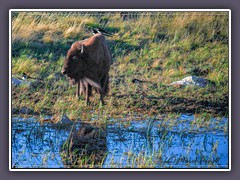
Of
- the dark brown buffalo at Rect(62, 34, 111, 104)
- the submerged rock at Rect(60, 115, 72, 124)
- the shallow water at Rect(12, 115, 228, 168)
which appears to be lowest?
the shallow water at Rect(12, 115, 228, 168)

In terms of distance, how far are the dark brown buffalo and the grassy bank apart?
0.33 ft

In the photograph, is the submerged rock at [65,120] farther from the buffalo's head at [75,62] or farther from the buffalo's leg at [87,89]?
the buffalo's head at [75,62]

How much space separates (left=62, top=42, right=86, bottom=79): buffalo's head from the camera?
1759cm

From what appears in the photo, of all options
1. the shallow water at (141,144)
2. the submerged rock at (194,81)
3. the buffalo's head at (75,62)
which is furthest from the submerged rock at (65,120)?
the submerged rock at (194,81)

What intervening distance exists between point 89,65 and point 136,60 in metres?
0.65

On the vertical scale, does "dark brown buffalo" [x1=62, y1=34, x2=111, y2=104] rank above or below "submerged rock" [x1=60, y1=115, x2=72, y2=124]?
above

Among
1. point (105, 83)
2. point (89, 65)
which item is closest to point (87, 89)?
point (105, 83)

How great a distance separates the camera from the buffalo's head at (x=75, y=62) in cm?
1759

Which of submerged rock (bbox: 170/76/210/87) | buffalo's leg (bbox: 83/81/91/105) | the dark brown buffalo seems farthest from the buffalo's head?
submerged rock (bbox: 170/76/210/87)

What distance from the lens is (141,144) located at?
17.0 m

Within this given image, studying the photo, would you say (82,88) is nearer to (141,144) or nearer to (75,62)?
(75,62)

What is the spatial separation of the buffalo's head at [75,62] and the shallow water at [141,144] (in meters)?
0.83

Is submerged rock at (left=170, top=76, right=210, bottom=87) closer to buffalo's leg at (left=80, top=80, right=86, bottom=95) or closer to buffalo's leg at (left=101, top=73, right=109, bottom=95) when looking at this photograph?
buffalo's leg at (left=101, top=73, right=109, bottom=95)

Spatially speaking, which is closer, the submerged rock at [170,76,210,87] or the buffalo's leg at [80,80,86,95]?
the submerged rock at [170,76,210,87]
